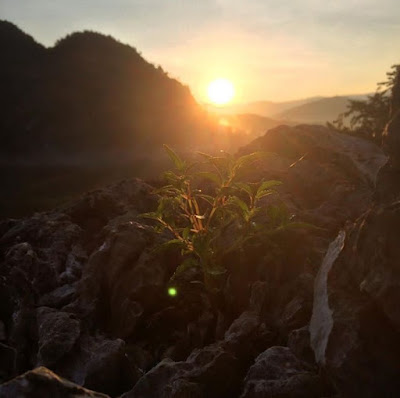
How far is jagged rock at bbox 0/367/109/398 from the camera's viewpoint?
3.20 meters

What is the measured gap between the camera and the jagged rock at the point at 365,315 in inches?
162

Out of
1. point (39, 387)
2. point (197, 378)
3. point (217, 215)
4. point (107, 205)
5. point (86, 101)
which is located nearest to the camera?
point (39, 387)

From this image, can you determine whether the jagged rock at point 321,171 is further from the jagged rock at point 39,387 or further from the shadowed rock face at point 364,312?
the jagged rock at point 39,387

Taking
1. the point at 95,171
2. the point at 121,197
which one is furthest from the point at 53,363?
the point at 95,171

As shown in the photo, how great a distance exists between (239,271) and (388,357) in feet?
9.70

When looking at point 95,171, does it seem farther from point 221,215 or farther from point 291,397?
point 291,397

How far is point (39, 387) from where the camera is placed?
3.25m

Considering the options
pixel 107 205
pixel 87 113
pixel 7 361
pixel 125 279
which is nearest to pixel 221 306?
pixel 125 279

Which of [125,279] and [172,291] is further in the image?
[125,279]

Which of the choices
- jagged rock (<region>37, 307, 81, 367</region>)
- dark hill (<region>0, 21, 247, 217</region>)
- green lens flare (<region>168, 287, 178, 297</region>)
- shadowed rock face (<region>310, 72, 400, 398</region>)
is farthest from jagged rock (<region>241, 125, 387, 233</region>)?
dark hill (<region>0, 21, 247, 217</region>)

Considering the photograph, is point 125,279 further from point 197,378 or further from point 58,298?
point 197,378

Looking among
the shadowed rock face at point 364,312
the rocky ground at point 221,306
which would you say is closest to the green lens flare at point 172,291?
the rocky ground at point 221,306

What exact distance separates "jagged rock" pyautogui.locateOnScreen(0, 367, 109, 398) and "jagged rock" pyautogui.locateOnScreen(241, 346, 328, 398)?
1835 mm

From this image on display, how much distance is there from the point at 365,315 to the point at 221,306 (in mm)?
2581
